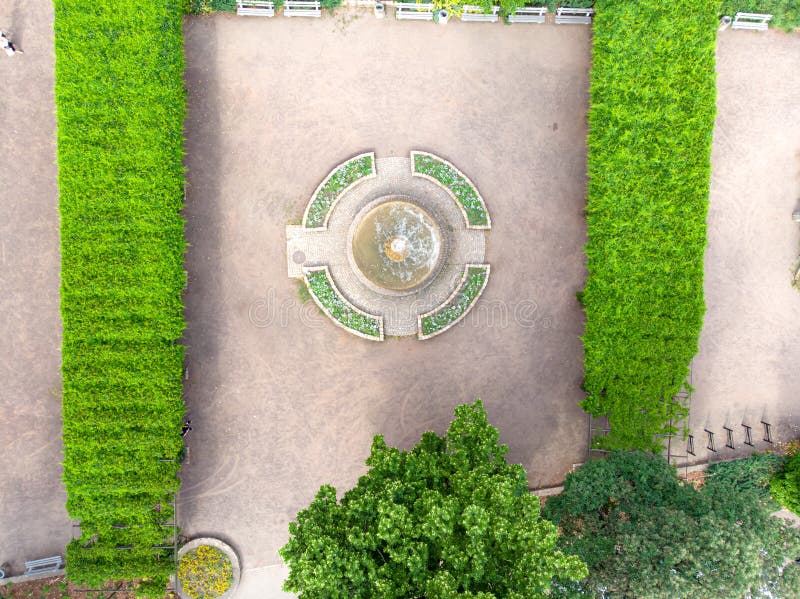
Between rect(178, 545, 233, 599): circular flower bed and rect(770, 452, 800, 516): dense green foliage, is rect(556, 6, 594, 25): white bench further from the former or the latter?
rect(178, 545, 233, 599): circular flower bed

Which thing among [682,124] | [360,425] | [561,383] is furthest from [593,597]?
[682,124]

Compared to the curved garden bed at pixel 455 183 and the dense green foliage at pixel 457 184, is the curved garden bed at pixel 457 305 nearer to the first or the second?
the curved garden bed at pixel 455 183

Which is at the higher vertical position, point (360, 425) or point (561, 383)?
point (561, 383)

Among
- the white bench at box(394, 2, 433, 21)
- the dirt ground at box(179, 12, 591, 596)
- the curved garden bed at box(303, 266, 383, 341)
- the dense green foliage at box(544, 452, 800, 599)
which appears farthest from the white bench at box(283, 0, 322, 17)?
the dense green foliage at box(544, 452, 800, 599)

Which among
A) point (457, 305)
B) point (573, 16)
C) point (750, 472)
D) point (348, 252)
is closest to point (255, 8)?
point (348, 252)

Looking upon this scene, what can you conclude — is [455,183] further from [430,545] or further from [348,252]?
[430,545]

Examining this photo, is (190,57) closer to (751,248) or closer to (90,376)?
(90,376)

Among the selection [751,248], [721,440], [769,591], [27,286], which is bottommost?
[769,591]

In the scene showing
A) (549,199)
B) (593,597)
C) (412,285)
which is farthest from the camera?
(549,199)
